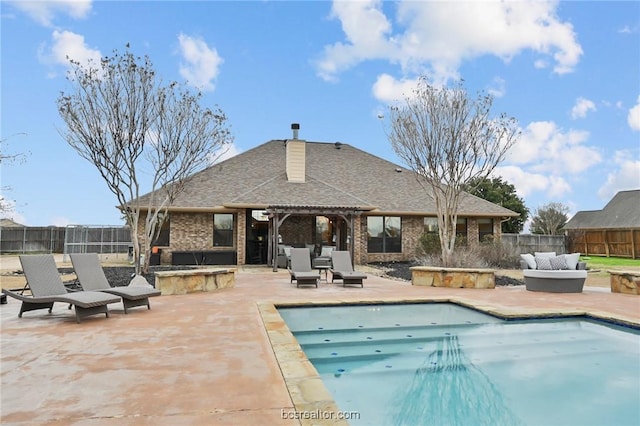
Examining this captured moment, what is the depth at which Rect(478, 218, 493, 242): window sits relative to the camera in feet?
69.5

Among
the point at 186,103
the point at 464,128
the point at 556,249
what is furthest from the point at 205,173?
the point at 556,249

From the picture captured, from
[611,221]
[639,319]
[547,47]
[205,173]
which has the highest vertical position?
[547,47]

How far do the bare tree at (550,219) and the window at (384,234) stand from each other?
2564 cm

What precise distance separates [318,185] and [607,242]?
23046 mm

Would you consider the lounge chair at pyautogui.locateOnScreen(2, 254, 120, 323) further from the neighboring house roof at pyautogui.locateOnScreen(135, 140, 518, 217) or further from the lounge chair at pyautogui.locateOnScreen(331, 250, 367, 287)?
the neighboring house roof at pyautogui.locateOnScreen(135, 140, 518, 217)

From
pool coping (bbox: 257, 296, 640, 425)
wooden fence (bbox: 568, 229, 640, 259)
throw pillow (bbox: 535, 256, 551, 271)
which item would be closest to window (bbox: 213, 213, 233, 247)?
pool coping (bbox: 257, 296, 640, 425)

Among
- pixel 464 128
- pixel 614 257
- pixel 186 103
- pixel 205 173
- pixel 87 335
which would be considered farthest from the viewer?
pixel 614 257

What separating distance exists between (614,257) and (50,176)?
33.2 meters

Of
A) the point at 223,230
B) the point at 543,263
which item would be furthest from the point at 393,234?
the point at 543,263

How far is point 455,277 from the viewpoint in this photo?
11.3 meters

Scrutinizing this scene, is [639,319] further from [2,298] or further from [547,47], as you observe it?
[2,298]

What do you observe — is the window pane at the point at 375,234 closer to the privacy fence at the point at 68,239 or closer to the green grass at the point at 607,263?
the green grass at the point at 607,263

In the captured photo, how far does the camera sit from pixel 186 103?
537 inches

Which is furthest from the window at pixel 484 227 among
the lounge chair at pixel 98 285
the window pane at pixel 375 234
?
the lounge chair at pixel 98 285
